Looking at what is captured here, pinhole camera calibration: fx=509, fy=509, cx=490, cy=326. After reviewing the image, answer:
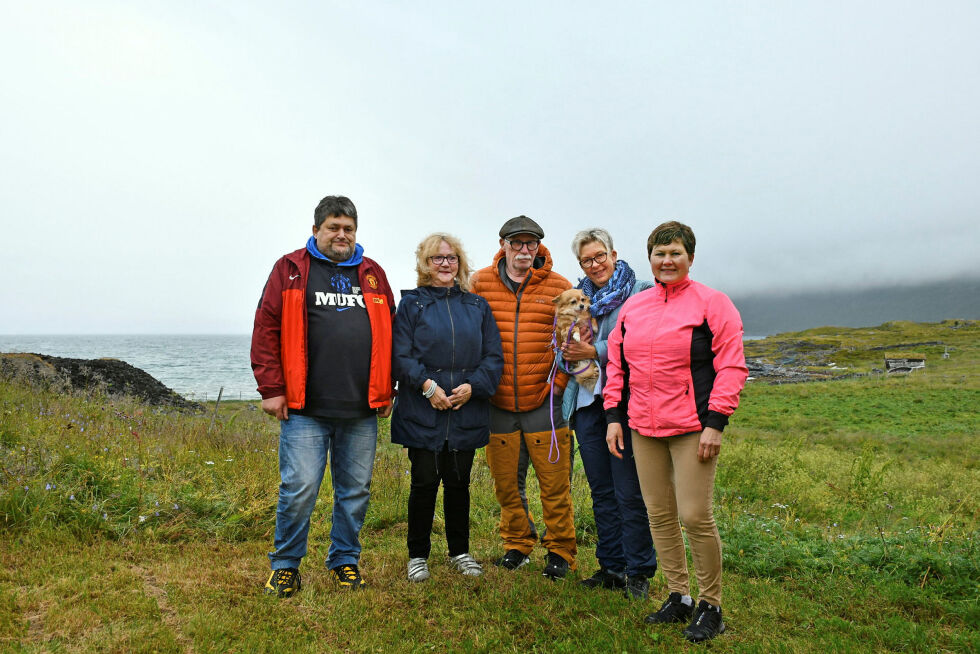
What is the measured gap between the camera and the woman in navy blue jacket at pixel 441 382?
4.00 metres

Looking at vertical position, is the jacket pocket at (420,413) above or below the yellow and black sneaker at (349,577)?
above

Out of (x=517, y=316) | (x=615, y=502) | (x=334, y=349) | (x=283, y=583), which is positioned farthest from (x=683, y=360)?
(x=283, y=583)

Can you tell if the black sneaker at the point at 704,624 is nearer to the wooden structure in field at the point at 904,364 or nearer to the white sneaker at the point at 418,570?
the white sneaker at the point at 418,570

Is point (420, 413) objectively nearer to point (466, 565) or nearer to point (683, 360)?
point (466, 565)

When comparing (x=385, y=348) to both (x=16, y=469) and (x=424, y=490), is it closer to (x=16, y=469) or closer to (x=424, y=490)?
(x=424, y=490)

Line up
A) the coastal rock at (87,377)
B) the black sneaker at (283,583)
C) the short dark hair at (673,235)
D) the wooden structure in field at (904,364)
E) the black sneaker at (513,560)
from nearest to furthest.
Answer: the short dark hair at (673,235)
the black sneaker at (283,583)
the black sneaker at (513,560)
the coastal rock at (87,377)
the wooden structure in field at (904,364)

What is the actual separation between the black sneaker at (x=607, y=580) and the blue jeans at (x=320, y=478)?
73.2 inches

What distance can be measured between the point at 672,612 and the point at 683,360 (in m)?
1.68

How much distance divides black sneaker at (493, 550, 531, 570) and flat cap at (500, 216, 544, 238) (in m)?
2.79

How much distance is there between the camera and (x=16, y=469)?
4.52 meters

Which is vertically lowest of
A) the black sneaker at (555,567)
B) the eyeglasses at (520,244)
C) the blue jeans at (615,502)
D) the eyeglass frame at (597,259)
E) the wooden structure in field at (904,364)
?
the wooden structure in field at (904,364)

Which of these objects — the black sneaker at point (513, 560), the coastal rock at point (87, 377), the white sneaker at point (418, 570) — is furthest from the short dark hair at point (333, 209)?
the coastal rock at point (87, 377)

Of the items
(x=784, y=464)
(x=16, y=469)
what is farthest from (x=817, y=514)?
(x=16, y=469)

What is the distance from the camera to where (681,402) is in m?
3.15
